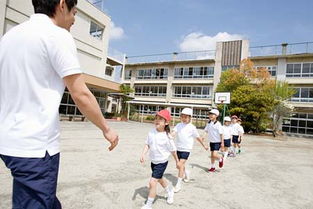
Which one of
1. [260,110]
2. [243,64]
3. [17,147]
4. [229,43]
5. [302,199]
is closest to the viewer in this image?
[17,147]

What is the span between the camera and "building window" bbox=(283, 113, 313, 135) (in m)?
27.4

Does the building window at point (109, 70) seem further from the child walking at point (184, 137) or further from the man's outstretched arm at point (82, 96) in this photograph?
the man's outstretched arm at point (82, 96)

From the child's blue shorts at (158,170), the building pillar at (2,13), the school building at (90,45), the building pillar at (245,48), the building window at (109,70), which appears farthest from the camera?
the building window at (109,70)

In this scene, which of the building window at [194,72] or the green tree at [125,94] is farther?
the building window at [194,72]

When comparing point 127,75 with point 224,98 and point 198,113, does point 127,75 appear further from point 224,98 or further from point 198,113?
point 224,98

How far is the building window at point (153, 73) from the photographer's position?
→ 38250 millimetres

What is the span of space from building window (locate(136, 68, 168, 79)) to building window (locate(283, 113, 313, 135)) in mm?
18297

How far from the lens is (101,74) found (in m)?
24.5

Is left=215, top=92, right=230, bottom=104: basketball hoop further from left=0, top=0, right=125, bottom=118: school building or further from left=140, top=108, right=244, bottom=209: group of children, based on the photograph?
left=140, top=108, right=244, bottom=209: group of children

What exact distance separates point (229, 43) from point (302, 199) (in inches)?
1211

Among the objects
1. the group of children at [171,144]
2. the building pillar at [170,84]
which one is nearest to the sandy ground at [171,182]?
the group of children at [171,144]

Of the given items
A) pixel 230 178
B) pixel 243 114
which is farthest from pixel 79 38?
pixel 230 178

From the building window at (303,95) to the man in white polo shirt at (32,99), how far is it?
31.6 meters

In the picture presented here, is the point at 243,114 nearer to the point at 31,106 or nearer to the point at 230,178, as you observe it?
the point at 230,178
